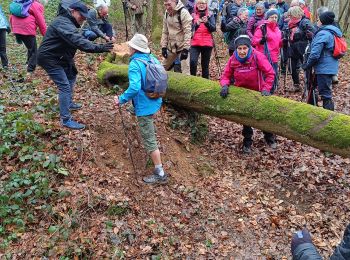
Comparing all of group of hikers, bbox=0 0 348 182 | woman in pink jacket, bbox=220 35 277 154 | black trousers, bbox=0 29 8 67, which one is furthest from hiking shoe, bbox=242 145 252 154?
black trousers, bbox=0 29 8 67

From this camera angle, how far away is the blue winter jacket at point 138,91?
17.7ft

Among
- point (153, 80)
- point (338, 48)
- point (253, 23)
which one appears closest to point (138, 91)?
point (153, 80)

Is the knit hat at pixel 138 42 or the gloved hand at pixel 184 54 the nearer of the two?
the knit hat at pixel 138 42

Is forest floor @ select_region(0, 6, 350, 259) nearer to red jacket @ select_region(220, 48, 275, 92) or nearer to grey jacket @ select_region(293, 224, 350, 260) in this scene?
red jacket @ select_region(220, 48, 275, 92)

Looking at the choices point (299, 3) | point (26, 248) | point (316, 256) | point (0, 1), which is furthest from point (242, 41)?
point (0, 1)

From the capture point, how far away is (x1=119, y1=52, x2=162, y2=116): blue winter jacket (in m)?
5.41

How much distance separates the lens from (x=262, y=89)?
6.71 m

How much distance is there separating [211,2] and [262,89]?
274 inches

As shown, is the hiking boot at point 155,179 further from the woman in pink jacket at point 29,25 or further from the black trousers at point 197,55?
the woman in pink jacket at point 29,25

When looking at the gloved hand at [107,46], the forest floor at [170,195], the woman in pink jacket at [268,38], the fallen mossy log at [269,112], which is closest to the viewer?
the forest floor at [170,195]

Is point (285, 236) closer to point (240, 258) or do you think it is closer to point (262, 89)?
point (240, 258)

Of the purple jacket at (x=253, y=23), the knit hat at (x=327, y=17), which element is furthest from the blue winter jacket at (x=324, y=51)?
the purple jacket at (x=253, y=23)

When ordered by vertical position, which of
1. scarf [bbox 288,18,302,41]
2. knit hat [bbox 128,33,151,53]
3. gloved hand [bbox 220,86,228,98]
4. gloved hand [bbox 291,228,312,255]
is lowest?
gloved hand [bbox 291,228,312,255]

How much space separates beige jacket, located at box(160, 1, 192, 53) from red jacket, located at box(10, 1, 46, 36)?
3.41 metres
